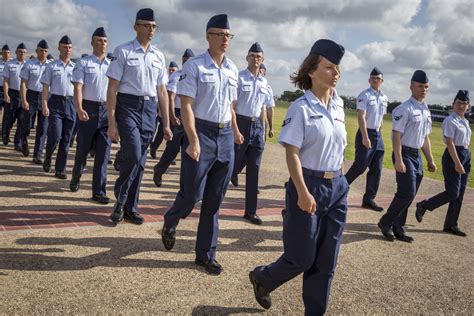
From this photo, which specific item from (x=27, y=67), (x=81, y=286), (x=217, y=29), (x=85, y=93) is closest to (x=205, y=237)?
(x=81, y=286)

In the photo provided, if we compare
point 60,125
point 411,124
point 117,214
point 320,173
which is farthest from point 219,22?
point 60,125

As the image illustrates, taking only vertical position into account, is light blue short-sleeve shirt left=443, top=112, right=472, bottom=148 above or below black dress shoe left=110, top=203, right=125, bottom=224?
above

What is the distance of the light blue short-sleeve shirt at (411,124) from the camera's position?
5.95 m

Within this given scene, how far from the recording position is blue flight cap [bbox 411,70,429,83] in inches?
239

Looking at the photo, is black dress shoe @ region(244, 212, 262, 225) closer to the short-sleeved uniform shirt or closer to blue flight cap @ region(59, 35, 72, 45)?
the short-sleeved uniform shirt

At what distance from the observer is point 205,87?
421cm

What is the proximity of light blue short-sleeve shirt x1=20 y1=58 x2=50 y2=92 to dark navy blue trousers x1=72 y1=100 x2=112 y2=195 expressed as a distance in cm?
400

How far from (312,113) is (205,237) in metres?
1.82

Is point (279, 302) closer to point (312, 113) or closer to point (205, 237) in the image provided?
point (205, 237)

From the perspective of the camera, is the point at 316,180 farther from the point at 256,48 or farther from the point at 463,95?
the point at 463,95

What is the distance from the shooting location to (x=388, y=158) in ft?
55.5

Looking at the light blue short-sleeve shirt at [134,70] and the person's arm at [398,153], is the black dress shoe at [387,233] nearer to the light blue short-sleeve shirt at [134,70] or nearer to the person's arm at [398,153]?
the person's arm at [398,153]

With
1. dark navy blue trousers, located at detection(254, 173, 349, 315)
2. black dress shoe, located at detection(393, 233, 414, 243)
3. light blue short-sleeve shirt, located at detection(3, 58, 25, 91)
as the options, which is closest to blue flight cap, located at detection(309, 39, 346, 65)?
dark navy blue trousers, located at detection(254, 173, 349, 315)

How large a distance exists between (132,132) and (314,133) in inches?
107
